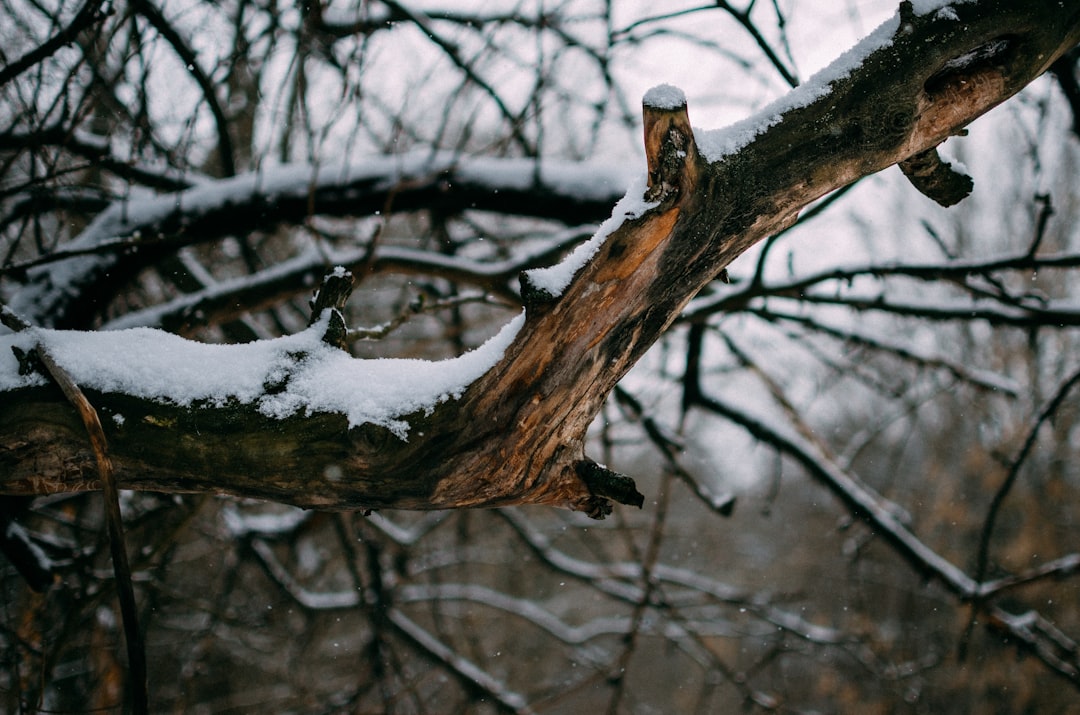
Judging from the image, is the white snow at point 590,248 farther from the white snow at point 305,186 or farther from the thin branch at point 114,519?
the white snow at point 305,186

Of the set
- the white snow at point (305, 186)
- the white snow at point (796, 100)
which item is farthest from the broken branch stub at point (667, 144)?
the white snow at point (305, 186)

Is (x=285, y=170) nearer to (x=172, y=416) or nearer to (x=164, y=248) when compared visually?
(x=164, y=248)

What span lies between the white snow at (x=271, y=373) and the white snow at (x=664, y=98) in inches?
18.6

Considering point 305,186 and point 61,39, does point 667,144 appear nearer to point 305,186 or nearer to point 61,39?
point 61,39

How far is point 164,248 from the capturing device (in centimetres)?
275

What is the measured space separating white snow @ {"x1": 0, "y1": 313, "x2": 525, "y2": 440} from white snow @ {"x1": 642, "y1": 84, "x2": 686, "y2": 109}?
18.6 inches

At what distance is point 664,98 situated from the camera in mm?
1056

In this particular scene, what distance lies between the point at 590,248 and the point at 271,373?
748 millimetres

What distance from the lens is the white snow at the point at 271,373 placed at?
1.27 m

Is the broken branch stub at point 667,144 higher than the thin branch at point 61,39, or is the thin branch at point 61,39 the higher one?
the thin branch at point 61,39

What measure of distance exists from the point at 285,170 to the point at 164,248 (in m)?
0.65

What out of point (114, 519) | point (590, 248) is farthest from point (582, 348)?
point (114, 519)

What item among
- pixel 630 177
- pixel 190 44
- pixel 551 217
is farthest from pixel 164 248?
pixel 630 177

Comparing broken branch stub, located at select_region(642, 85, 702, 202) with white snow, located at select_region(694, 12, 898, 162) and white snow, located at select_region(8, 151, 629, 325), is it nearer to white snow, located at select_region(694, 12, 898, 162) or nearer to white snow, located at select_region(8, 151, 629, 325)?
white snow, located at select_region(694, 12, 898, 162)
